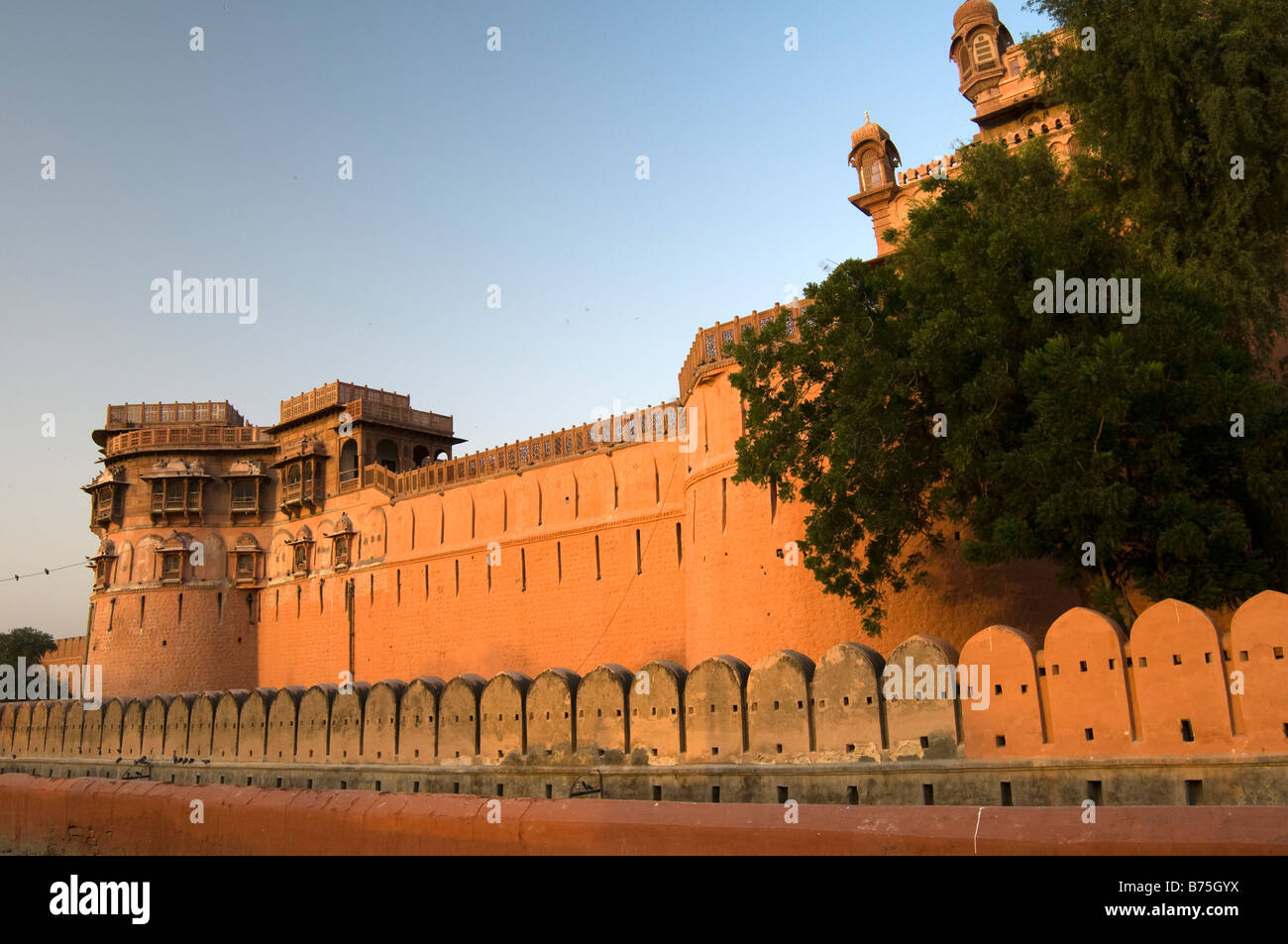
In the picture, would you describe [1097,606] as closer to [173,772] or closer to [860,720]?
[860,720]

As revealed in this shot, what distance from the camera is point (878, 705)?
36.7 ft

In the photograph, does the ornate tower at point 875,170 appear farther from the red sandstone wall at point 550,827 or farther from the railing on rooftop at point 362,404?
the railing on rooftop at point 362,404

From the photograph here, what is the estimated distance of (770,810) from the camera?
10.2 meters

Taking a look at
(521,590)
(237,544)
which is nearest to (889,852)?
(521,590)

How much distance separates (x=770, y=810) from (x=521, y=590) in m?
16.4

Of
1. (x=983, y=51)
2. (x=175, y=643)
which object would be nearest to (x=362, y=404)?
(x=175, y=643)

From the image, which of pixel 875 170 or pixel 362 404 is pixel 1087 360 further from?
pixel 362 404

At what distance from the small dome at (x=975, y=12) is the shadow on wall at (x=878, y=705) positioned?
15031 mm

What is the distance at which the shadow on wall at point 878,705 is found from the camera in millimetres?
9312

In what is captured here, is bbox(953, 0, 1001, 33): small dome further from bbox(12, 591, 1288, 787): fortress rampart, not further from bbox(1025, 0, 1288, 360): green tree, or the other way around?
bbox(12, 591, 1288, 787): fortress rampart

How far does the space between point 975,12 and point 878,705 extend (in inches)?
646
